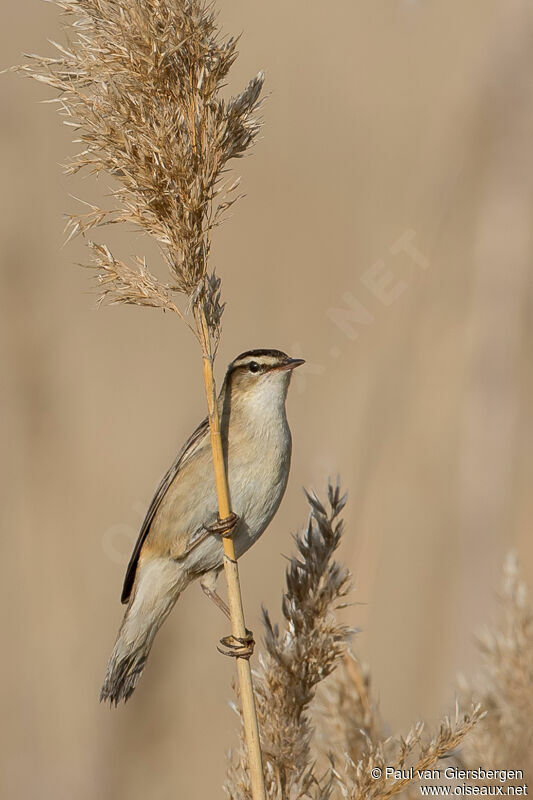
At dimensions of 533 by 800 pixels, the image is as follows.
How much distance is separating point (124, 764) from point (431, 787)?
127 cm

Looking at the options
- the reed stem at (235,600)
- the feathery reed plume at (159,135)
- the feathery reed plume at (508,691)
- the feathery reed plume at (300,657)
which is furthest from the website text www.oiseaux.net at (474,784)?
the feathery reed plume at (159,135)

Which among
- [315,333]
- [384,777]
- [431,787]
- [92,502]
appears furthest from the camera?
[315,333]

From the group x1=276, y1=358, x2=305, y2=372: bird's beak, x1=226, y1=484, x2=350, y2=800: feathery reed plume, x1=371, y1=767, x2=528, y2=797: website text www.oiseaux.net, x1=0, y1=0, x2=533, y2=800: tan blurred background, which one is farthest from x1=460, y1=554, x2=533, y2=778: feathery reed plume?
x1=276, y1=358, x2=305, y2=372: bird's beak

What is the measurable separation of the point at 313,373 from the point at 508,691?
208cm

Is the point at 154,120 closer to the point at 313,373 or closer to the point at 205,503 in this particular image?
the point at 205,503

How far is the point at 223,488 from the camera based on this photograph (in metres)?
1.64

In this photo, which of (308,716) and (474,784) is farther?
(474,784)

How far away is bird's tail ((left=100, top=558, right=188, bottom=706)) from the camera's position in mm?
2467

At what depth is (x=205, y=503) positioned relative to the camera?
2338 mm

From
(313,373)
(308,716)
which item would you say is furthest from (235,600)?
(313,373)

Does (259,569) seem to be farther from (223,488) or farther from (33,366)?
(223,488)

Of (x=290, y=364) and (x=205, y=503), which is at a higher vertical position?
(x=290, y=364)

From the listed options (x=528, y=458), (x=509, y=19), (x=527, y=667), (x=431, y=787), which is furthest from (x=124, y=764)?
(x=509, y=19)

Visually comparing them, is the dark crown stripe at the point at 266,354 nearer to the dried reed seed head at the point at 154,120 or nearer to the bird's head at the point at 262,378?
the bird's head at the point at 262,378
